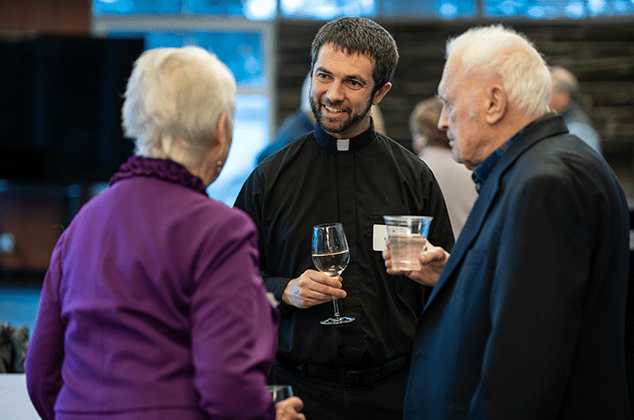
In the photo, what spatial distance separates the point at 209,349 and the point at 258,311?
11 cm

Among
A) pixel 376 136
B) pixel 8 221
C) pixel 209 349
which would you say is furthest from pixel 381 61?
pixel 8 221

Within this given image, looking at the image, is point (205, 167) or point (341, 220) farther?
point (341, 220)

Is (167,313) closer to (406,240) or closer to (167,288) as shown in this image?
(167,288)

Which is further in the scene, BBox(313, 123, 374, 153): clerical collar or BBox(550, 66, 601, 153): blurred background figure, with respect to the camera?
BBox(550, 66, 601, 153): blurred background figure

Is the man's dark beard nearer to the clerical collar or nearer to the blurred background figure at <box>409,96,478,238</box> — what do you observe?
the clerical collar

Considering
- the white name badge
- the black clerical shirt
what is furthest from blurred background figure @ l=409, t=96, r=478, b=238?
→ the white name badge

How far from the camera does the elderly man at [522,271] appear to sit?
123 cm

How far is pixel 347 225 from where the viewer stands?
74.9 inches

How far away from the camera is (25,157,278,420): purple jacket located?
1046 mm

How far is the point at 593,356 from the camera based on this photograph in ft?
4.30

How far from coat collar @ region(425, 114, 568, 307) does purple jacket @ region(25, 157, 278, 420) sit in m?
0.50

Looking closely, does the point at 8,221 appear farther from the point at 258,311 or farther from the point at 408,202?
the point at 258,311

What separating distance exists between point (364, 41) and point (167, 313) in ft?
3.70

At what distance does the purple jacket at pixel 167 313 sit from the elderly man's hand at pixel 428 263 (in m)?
0.57
